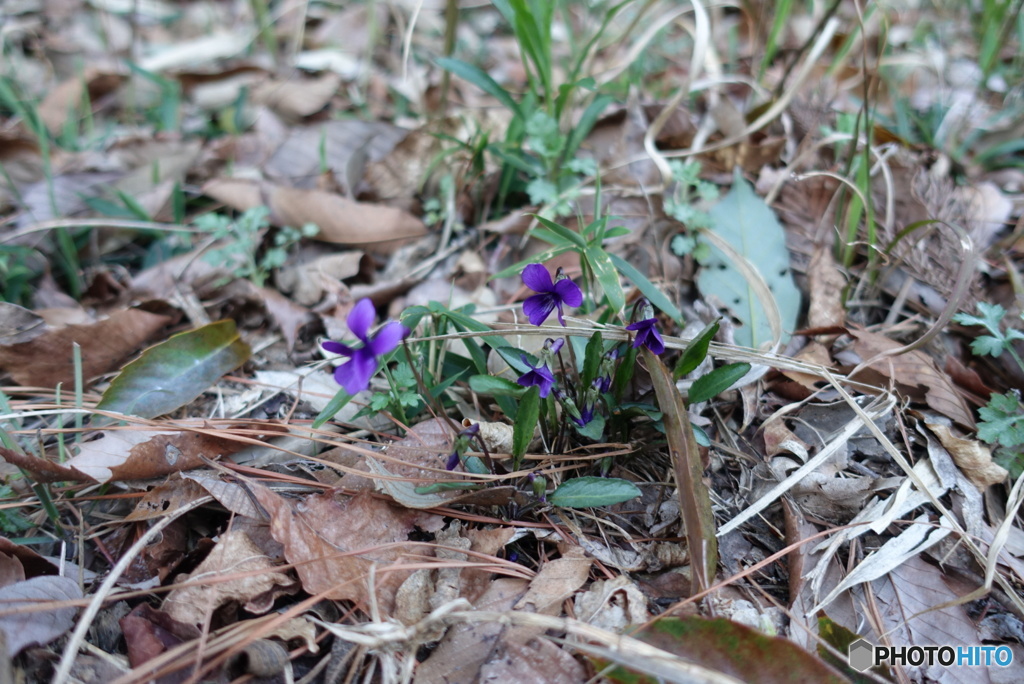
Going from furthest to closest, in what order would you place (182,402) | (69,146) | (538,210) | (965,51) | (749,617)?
(965,51) < (69,146) < (538,210) < (182,402) < (749,617)

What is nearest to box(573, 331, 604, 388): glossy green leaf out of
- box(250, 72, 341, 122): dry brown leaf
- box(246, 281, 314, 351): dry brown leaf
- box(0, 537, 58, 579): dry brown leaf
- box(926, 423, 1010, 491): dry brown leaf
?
box(926, 423, 1010, 491): dry brown leaf

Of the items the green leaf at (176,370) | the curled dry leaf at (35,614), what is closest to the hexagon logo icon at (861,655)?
the curled dry leaf at (35,614)

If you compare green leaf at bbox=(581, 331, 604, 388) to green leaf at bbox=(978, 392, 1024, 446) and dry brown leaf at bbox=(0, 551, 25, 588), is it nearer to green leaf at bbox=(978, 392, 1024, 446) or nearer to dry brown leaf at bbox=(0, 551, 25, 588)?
green leaf at bbox=(978, 392, 1024, 446)

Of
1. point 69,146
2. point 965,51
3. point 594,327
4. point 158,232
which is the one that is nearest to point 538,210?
point 594,327

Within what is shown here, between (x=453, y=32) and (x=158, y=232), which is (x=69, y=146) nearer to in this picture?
(x=158, y=232)

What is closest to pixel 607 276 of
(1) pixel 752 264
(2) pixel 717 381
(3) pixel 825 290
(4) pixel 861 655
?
(2) pixel 717 381

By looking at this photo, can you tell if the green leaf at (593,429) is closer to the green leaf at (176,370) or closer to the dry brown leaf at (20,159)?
the green leaf at (176,370)

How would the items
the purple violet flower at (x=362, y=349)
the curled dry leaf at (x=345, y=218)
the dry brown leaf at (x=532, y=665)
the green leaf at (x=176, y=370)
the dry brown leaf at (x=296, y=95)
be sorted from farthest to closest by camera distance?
the dry brown leaf at (x=296, y=95) < the curled dry leaf at (x=345, y=218) < the green leaf at (x=176, y=370) < the dry brown leaf at (x=532, y=665) < the purple violet flower at (x=362, y=349)
